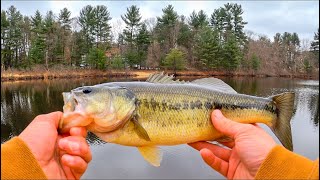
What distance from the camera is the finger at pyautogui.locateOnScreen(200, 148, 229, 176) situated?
9.35 feet

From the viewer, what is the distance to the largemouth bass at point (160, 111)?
2414mm

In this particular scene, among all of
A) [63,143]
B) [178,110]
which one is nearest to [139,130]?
[178,110]

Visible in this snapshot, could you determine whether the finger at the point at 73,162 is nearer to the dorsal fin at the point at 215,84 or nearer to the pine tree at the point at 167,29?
the dorsal fin at the point at 215,84

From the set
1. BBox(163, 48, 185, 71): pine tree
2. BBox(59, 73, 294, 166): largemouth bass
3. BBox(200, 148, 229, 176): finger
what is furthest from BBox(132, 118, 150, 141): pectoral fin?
BBox(163, 48, 185, 71): pine tree

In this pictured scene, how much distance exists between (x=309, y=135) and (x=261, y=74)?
144 ft

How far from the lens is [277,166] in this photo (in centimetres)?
213

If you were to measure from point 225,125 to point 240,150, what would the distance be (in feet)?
0.76

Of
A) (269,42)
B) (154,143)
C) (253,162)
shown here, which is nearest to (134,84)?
(154,143)

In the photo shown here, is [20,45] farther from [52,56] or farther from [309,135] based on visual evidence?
[309,135]

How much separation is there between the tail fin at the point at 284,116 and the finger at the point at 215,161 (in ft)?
1.80

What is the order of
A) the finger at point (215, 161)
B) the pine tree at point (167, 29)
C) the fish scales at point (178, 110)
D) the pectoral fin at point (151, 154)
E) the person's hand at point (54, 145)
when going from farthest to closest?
the pine tree at point (167, 29) → the finger at point (215, 161) → the pectoral fin at point (151, 154) → the fish scales at point (178, 110) → the person's hand at point (54, 145)

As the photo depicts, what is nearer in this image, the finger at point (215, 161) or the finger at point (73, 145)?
the finger at point (73, 145)

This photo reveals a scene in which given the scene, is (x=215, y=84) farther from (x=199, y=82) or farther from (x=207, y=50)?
(x=207, y=50)

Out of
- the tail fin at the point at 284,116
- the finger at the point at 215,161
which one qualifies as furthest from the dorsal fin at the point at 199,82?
the finger at the point at 215,161
